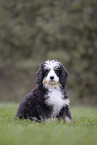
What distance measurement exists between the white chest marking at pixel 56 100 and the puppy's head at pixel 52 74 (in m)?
0.22

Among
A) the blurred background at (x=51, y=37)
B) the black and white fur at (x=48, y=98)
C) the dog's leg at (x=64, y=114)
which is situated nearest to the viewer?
the black and white fur at (x=48, y=98)

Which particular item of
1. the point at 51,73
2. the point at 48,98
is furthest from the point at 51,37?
the point at 48,98

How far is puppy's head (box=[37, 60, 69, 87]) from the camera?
18.1 ft

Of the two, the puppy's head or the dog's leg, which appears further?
the dog's leg

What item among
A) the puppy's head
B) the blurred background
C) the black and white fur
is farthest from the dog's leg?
the blurred background

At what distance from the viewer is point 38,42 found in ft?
58.7

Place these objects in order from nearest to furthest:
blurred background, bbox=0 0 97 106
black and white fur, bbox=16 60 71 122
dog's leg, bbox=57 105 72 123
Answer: black and white fur, bbox=16 60 71 122, dog's leg, bbox=57 105 72 123, blurred background, bbox=0 0 97 106

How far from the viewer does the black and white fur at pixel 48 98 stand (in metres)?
5.45

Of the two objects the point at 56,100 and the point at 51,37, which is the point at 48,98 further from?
the point at 51,37

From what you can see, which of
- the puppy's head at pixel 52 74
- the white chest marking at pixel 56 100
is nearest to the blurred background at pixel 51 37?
the puppy's head at pixel 52 74

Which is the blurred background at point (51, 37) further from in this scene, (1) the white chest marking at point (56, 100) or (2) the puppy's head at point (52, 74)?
(1) the white chest marking at point (56, 100)

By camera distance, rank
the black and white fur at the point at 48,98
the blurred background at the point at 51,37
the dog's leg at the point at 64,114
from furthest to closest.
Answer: the blurred background at the point at 51,37, the dog's leg at the point at 64,114, the black and white fur at the point at 48,98

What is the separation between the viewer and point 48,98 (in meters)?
5.49

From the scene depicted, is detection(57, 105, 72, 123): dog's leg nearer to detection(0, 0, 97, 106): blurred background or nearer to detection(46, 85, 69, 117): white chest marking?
detection(46, 85, 69, 117): white chest marking
